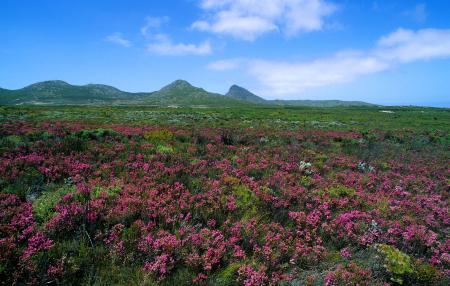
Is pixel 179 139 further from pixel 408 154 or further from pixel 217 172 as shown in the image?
pixel 408 154

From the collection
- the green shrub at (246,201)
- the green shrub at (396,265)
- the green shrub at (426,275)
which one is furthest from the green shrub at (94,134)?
the green shrub at (426,275)

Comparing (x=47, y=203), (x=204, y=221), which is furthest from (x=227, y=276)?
(x=47, y=203)

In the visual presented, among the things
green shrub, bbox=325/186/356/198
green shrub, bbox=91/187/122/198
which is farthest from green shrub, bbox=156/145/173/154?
green shrub, bbox=325/186/356/198

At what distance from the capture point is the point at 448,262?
695 centimetres

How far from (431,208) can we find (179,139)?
1306 cm

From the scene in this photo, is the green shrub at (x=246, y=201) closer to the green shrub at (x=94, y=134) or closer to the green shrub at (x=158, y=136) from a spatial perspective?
the green shrub at (x=158, y=136)

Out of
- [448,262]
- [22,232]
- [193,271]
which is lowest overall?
[448,262]

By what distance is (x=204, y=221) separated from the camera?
24.3 ft

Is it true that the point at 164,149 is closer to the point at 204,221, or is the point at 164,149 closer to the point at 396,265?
the point at 204,221

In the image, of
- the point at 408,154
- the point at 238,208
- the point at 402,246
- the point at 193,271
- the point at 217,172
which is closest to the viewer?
the point at 193,271

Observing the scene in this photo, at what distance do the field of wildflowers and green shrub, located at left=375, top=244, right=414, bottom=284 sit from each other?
3 centimetres

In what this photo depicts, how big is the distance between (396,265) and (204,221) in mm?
4497

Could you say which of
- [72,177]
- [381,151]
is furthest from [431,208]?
[72,177]

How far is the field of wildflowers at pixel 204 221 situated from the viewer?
5.37 metres
